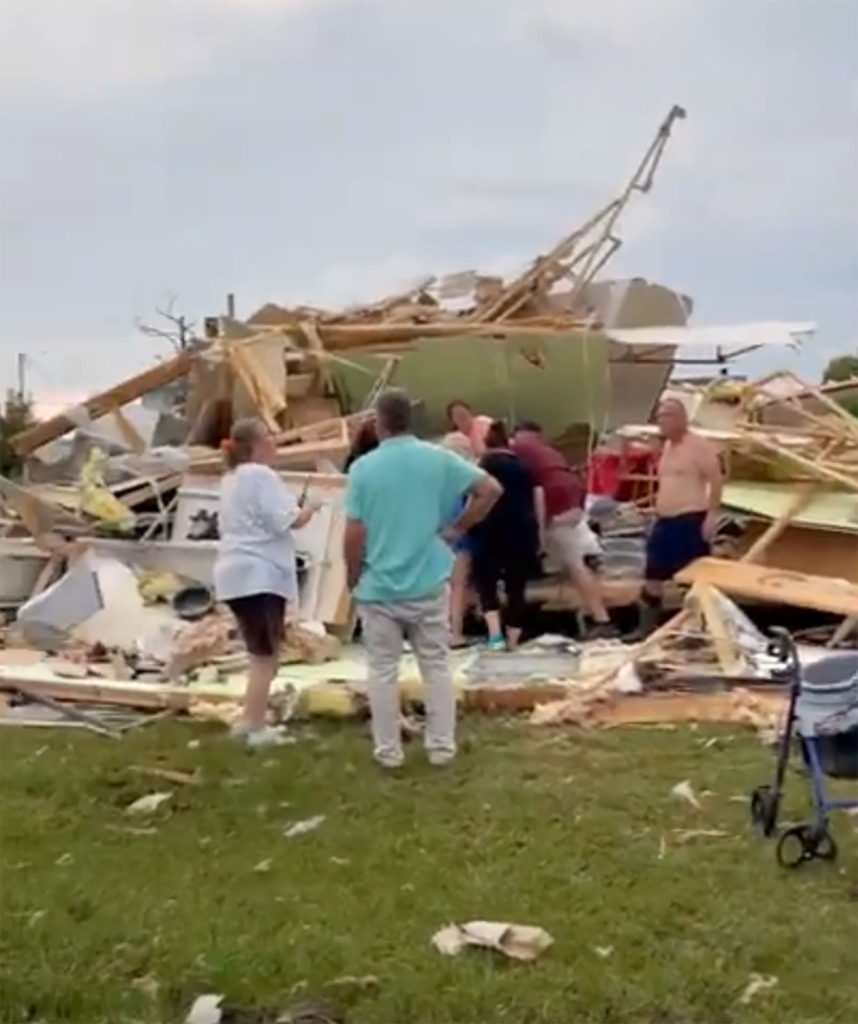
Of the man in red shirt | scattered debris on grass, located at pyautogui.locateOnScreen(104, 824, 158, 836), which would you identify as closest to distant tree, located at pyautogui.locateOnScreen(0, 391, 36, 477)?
the man in red shirt

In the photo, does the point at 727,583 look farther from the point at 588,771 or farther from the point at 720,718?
the point at 588,771

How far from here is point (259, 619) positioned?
28.4 ft

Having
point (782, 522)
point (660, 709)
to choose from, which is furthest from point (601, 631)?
point (660, 709)

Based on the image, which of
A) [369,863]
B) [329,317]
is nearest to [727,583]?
[369,863]

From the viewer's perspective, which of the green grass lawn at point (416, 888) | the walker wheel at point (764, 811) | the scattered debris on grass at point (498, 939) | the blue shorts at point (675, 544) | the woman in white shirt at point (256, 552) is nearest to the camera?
the green grass lawn at point (416, 888)

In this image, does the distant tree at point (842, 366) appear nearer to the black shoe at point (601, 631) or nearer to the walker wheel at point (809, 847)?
the black shoe at point (601, 631)

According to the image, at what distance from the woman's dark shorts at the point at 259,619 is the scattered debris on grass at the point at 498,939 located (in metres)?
3.27

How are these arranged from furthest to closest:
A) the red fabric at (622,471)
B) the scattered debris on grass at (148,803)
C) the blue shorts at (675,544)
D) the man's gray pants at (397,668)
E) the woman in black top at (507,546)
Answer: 1. the red fabric at (622,471)
2. the woman in black top at (507,546)
3. the blue shorts at (675,544)
4. the man's gray pants at (397,668)
5. the scattered debris on grass at (148,803)

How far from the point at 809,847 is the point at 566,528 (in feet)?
20.7

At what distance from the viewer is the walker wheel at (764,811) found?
665 cm

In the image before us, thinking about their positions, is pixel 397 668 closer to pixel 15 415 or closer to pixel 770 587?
pixel 770 587

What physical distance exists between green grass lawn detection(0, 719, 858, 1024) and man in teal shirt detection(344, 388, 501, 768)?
30 cm

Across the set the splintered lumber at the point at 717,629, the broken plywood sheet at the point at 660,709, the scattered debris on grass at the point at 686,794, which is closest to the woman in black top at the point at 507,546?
the splintered lumber at the point at 717,629

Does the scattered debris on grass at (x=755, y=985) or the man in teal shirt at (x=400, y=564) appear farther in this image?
the man in teal shirt at (x=400, y=564)
